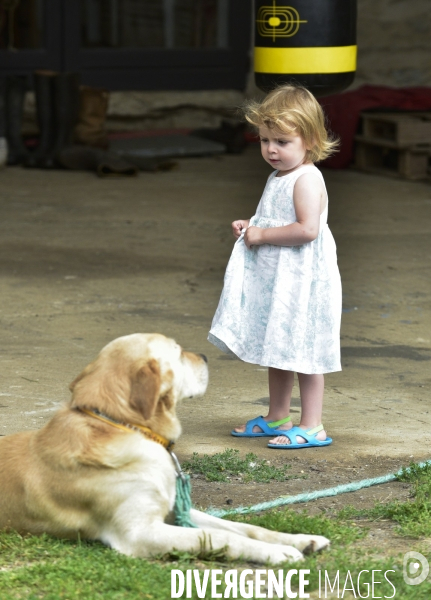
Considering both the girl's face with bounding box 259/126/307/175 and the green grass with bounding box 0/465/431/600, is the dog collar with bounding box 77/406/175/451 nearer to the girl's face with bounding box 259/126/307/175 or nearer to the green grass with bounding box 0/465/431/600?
the green grass with bounding box 0/465/431/600

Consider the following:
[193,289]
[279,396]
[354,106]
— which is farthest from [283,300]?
[354,106]

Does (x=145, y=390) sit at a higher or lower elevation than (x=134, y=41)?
lower

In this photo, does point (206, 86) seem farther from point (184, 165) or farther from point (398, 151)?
point (398, 151)

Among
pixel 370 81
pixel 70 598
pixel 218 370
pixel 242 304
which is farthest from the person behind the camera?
pixel 370 81

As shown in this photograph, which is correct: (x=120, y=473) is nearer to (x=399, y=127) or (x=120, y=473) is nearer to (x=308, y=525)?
(x=308, y=525)

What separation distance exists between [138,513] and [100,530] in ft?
0.53

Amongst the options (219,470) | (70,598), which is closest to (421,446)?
Answer: (219,470)

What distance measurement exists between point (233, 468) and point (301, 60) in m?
2.23

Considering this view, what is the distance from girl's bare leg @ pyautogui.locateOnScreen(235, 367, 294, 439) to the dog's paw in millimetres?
1140

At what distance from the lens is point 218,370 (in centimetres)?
500

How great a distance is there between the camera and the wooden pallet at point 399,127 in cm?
1016

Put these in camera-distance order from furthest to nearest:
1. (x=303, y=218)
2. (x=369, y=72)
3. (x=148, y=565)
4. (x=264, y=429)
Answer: (x=369, y=72) < (x=264, y=429) < (x=303, y=218) < (x=148, y=565)

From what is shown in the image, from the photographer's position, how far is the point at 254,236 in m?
3.96

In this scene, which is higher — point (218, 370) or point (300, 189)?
point (300, 189)
